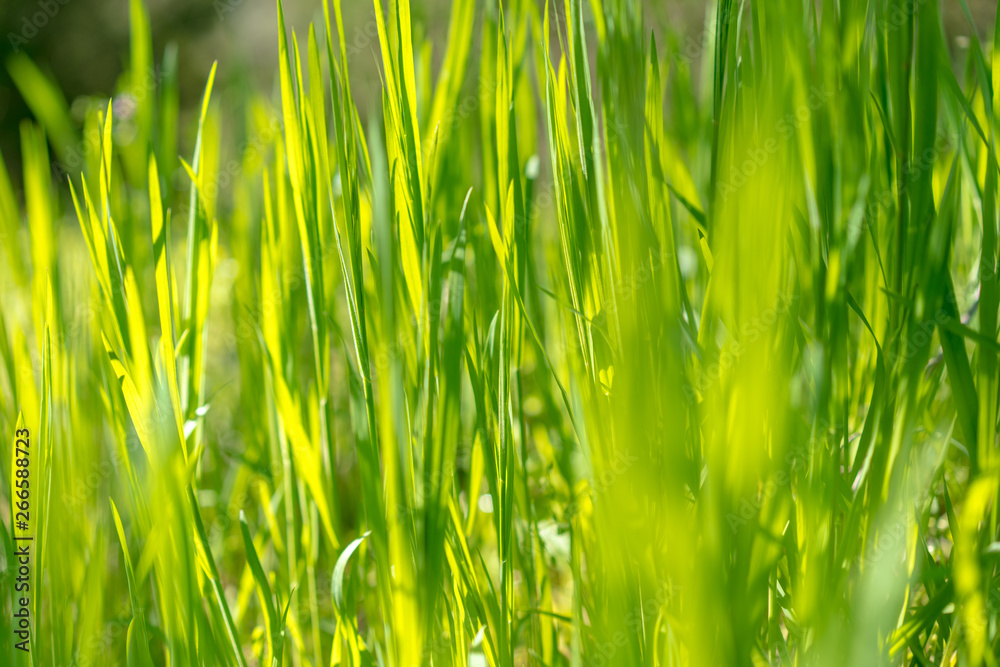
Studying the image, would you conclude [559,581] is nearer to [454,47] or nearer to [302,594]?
[302,594]

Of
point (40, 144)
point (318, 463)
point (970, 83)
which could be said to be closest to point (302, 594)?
point (318, 463)

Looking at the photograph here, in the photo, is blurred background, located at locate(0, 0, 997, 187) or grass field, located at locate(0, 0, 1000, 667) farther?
blurred background, located at locate(0, 0, 997, 187)

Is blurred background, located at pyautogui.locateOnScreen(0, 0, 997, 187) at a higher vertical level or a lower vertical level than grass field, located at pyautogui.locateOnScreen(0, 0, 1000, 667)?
higher
